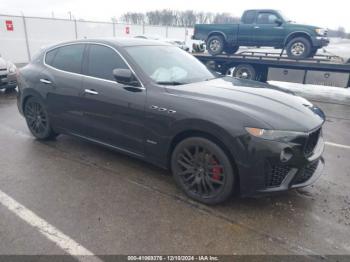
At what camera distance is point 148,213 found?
317 centimetres

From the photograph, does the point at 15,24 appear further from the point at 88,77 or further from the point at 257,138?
the point at 257,138

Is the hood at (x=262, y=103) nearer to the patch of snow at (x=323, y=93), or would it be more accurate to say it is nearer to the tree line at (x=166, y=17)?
the patch of snow at (x=323, y=93)

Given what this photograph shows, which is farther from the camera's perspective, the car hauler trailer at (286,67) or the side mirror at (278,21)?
the side mirror at (278,21)

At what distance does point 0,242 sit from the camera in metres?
2.71

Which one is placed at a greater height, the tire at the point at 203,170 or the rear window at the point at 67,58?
the rear window at the point at 67,58

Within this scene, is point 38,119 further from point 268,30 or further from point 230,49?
point 230,49

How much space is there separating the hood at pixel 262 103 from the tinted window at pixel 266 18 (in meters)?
8.73

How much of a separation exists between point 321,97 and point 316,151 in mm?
7256

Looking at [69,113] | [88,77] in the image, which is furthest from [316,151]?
[69,113]

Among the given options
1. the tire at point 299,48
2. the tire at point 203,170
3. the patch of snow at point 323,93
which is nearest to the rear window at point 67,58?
the tire at point 203,170

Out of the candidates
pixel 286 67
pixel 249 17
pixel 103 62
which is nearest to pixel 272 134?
pixel 103 62

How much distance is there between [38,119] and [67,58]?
3.90ft

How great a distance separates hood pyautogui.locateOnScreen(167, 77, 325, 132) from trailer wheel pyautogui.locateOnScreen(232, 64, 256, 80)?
25.2 feet

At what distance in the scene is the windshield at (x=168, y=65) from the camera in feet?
12.4
